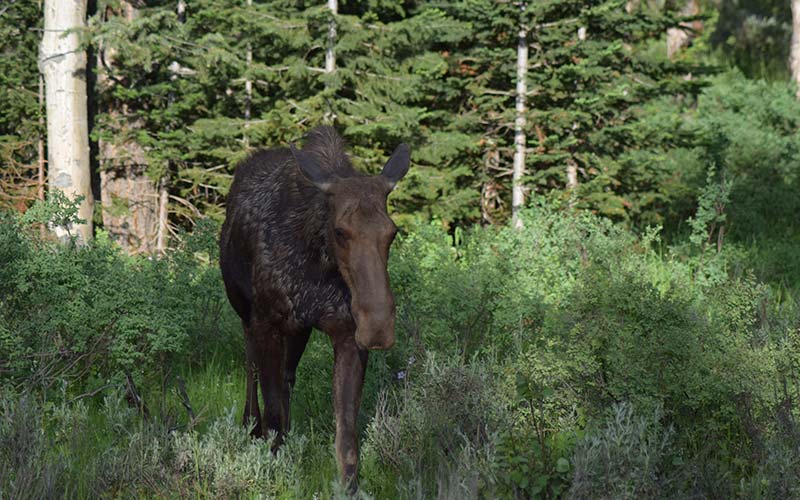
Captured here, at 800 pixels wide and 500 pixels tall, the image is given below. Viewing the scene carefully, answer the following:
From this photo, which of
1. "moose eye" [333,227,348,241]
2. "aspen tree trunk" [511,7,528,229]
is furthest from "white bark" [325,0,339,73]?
"moose eye" [333,227,348,241]

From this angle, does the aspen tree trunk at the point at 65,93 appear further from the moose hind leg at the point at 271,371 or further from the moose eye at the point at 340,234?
the moose eye at the point at 340,234

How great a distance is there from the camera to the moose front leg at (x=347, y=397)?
509 cm

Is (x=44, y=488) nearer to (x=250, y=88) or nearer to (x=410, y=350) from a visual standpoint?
(x=410, y=350)

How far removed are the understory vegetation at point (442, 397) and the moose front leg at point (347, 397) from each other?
0.22m

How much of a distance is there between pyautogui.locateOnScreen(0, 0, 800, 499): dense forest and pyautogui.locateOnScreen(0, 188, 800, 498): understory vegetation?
0.03 m

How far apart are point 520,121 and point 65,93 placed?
23.8 feet

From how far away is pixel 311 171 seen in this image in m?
4.98

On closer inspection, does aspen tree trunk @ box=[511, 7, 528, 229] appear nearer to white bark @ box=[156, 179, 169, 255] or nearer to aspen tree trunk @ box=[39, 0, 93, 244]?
white bark @ box=[156, 179, 169, 255]

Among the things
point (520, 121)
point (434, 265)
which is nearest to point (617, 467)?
point (434, 265)

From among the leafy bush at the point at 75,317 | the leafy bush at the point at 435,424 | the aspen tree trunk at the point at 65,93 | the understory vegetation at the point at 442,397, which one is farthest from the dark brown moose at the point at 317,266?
the aspen tree trunk at the point at 65,93

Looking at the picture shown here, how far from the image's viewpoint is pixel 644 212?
1403cm

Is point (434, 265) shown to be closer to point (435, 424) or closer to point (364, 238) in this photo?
point (435, 424)

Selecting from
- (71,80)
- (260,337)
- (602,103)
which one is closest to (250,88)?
(71,80)

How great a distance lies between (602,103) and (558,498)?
30.7 ft
